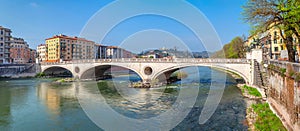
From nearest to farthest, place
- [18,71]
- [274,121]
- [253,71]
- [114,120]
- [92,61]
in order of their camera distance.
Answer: [274,121]
[114,120]
[253,71]
[92,61]
[18,71]

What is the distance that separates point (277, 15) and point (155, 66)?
632 inches

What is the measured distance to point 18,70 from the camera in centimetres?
4062

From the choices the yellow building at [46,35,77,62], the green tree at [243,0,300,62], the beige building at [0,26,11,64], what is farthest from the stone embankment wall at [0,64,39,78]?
the green tree at [243,0,300,62]

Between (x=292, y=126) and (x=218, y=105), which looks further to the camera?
(x=218, y=105)

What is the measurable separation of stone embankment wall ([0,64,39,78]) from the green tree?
40.6 metres

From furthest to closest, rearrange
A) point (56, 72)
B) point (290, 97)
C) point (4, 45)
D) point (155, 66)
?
point (56, 72) < point (4, 45) < point (155, 66) < point (290, 97)

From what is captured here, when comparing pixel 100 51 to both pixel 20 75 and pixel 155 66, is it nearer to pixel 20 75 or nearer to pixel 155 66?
pixel 20 75

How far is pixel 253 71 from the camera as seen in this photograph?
20.0 m

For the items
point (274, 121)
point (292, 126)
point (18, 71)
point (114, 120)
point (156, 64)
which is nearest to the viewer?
point (292, 126)

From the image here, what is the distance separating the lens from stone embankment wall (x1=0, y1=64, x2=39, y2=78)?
38.0 meters

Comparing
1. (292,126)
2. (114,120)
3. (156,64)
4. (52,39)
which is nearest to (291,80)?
(292,126)

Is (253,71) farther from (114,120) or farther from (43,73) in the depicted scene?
(43,73)

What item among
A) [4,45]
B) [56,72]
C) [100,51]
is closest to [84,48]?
[100,51]

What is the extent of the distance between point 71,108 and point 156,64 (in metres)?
14.0
